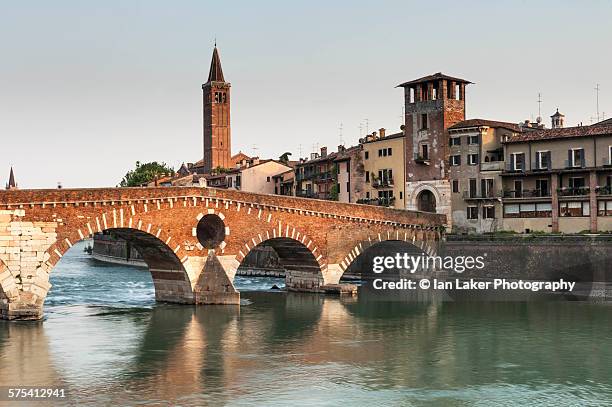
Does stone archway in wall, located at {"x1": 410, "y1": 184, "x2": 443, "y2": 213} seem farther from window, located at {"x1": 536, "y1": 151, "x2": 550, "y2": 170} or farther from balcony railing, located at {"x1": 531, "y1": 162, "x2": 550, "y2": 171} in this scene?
window, located at {"x1": 536, "y1": 151, "x2": 550, "y2": 170}

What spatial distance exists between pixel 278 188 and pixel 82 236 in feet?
159

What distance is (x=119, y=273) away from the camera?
74.1m

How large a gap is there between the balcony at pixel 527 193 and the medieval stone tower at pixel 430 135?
4689 mm

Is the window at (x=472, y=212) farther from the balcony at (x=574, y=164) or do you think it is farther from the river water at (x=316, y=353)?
the river water at (x=316, y=353)

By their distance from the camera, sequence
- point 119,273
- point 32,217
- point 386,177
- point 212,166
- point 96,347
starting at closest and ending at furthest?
point 96,347 → point 32,217 → point 386,177 → point 119,273 → point 212,166

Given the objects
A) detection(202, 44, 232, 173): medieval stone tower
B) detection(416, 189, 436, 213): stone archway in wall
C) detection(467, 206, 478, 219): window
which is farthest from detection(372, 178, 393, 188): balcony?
detection(202, 44, 232, 173): medieval stone tower

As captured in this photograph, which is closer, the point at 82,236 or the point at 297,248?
the point at 82,236

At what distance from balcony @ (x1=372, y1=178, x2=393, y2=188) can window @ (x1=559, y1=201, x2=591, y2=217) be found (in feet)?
46.4

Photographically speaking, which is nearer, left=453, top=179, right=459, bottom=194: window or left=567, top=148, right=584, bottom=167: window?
left=567, top=148, right=584, bottom=167: window

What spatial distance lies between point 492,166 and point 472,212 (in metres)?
3.51

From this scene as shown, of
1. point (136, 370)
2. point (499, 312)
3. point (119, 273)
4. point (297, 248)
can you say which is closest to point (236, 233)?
point (297, 248)

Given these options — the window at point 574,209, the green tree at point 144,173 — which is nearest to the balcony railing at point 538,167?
the window at point 574,209

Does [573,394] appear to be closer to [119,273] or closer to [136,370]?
[136,370]

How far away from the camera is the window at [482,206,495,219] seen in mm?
60094
